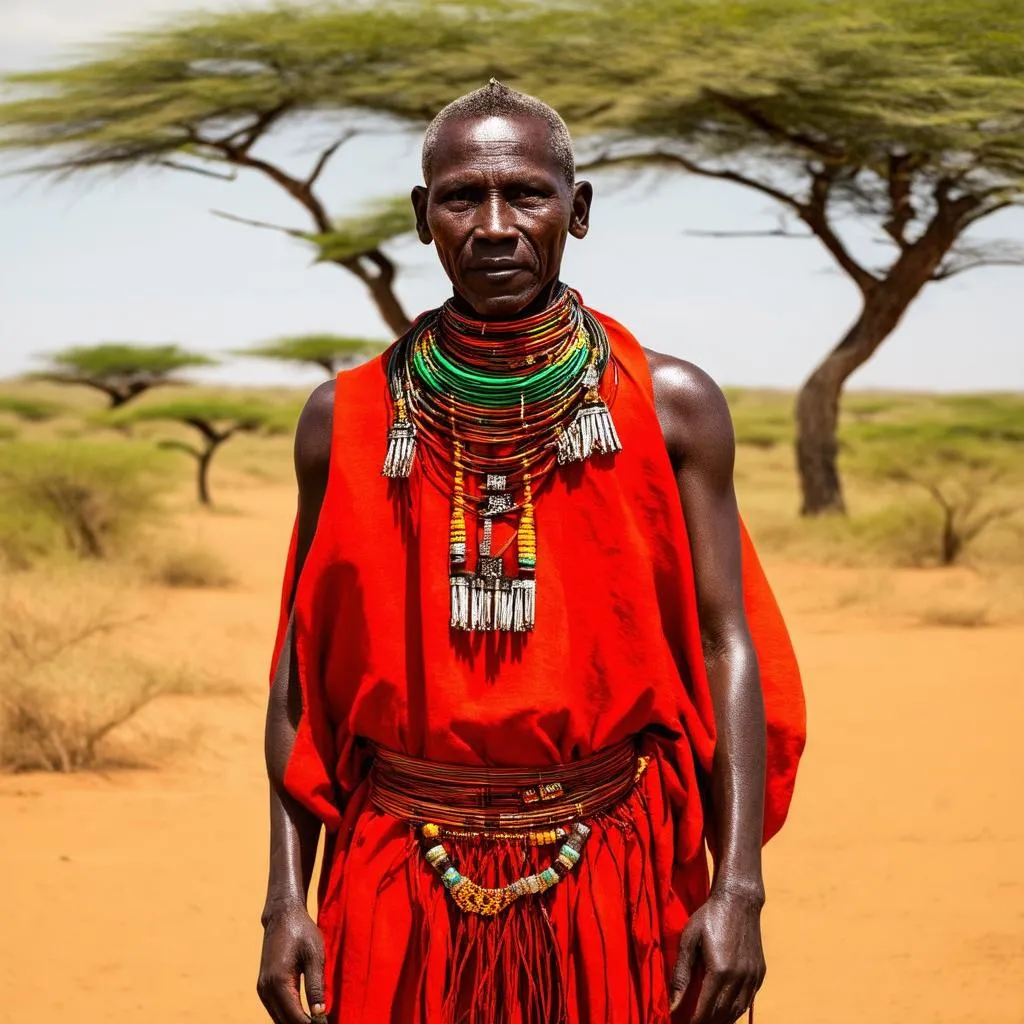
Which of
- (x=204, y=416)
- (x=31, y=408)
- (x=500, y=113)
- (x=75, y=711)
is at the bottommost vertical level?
(x=31, y=408)

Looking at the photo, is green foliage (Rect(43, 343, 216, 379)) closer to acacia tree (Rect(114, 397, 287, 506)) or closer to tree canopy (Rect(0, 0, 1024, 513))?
acacia tree (Rect(114, 397, 287, 506))

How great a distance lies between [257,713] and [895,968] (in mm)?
3990

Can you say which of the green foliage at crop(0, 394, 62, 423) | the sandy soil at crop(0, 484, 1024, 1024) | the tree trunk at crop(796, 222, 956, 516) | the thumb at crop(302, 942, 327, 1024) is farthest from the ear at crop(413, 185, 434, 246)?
the green foliage at crop(0, 394, 62, 423)

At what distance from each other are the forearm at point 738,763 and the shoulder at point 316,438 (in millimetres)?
523

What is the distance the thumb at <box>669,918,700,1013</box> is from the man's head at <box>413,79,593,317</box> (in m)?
0.75

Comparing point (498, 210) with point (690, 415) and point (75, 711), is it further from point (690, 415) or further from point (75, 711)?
point (75, 711)

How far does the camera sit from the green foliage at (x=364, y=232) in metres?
17.8

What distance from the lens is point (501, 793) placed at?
173 centimetres

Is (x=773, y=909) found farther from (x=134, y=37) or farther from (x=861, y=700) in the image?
(x=134, y=37)

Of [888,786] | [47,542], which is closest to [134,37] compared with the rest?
[47,542]

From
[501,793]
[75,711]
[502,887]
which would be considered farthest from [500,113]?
[75,711]

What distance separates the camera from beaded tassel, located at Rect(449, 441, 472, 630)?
172 cm

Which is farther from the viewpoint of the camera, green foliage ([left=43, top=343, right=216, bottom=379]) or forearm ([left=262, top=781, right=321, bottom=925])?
green foliage ([left=43, top=343, right=216, bottom=379])

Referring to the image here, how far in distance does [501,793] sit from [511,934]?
0.54 feet
